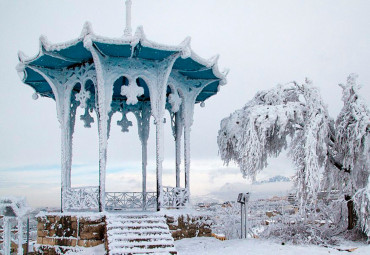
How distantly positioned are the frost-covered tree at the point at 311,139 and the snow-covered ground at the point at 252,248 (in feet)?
2.98

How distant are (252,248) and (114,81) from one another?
6196mm

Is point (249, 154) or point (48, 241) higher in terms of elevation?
point (249, 154)

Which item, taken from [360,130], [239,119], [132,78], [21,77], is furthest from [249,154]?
[21,77]

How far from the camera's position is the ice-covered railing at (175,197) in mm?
12633

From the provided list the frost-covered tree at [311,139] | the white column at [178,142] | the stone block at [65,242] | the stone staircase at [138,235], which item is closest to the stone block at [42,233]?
the stone block at [65,242]

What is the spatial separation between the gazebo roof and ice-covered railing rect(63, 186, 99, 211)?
401cm

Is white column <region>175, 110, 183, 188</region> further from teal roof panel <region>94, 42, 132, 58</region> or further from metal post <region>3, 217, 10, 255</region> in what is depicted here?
metal post <region>3, 217, 10, 255</region>

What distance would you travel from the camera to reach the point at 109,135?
51.6 feet

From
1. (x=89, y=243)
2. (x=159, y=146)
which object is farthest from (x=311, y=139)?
(x=89, y=243)

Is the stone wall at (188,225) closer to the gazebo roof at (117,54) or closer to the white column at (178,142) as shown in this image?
the white column at (178,142)

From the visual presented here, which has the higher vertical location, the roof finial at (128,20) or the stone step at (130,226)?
the roof finial at (128,20)

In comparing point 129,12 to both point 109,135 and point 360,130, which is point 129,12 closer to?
point 109,135

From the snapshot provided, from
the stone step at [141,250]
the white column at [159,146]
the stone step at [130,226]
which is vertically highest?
the white column at [159,146]

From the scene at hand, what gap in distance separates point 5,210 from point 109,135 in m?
6.24
